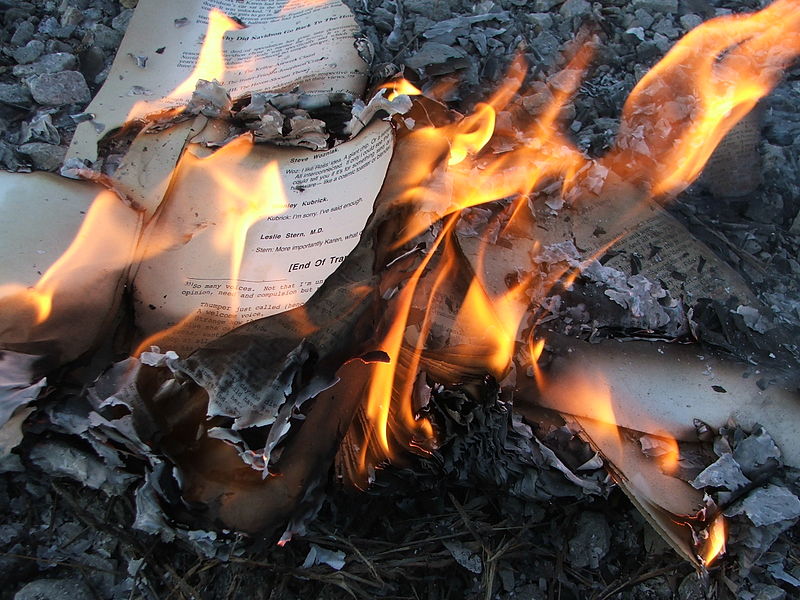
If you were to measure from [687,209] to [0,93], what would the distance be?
1.79m

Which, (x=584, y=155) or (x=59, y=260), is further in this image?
(x=584, y=155)

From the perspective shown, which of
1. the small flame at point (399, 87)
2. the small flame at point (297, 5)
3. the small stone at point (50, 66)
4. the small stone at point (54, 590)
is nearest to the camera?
the small stone at point (54, 590)

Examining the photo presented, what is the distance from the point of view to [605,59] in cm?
195

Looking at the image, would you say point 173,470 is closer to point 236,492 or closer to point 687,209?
point 236,492

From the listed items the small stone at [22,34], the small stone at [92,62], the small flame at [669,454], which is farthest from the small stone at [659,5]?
the small stone at [22,34]

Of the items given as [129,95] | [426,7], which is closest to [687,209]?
[426,7]

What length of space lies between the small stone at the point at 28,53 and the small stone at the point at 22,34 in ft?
0.11

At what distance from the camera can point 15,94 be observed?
69.1 inches

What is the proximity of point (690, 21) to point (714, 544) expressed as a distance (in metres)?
1.66

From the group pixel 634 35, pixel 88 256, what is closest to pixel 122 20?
pixel 88 256

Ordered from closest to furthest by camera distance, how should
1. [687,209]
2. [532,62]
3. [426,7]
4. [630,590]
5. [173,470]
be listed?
[173,470] → [630,590] → [687,209] → [532,62] → [426,7]

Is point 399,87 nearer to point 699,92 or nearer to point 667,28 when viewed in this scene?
point 699,92

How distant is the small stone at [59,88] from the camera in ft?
5.71

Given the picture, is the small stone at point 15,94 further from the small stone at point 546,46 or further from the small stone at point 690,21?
the small stone at point 690,21
